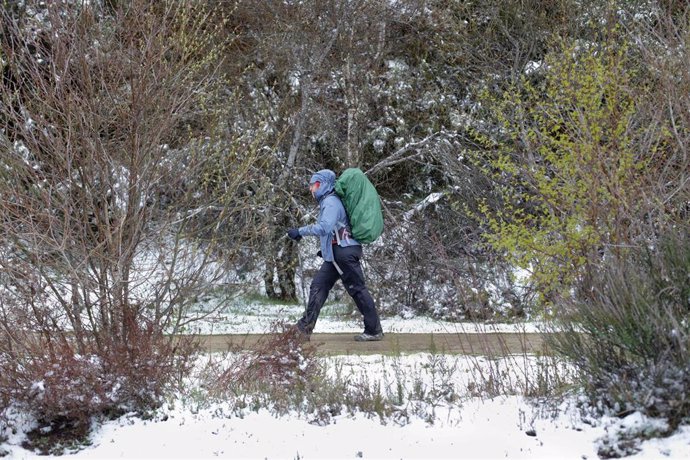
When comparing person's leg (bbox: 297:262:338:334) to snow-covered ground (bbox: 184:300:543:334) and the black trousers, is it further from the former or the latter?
snow-covered ground (bbox: 184:300:543:334)

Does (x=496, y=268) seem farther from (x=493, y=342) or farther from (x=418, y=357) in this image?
(x=418, y=357)

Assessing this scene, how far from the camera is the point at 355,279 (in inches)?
348

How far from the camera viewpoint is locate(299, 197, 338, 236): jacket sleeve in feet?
28.0

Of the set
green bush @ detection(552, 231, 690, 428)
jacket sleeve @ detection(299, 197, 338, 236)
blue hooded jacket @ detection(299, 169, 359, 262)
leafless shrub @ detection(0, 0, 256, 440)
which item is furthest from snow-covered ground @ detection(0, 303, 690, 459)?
blue hooded jacket @ detection(299, 169, 359, 262)

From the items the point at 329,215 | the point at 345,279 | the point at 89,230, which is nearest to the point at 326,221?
the point at 329,215

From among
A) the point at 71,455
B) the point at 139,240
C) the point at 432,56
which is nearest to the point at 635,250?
the point at 139,240

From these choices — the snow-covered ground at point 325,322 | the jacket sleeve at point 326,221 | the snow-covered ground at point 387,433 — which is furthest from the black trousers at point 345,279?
the snow-covered ground at point 387,433

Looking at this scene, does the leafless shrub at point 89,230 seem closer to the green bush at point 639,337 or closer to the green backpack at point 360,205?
the green backpack at point 360,205

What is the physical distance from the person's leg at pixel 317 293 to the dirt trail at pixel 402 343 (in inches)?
10.1

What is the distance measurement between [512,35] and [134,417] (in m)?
12.5

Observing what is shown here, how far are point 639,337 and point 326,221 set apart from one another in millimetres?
3900

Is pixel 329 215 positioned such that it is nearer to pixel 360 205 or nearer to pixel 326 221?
pixel 326 221

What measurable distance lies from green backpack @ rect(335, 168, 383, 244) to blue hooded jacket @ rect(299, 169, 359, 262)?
0.23 feet

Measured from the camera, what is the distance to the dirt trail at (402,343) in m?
8.17
